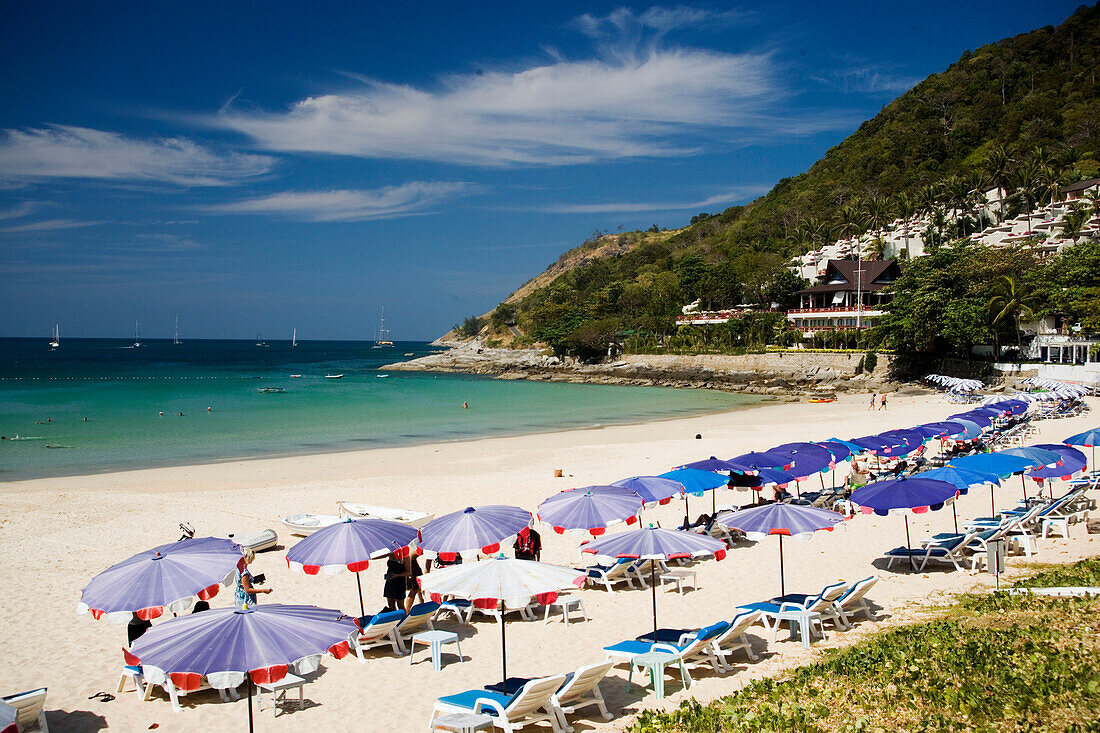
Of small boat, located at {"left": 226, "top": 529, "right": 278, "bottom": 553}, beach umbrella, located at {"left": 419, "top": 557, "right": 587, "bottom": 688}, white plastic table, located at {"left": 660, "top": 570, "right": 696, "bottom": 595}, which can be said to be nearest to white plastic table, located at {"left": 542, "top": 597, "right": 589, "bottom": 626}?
white plastic table, located at {"left": 660, "top": 570, "right": 696, "bottom": 595}

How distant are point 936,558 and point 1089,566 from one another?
7.45ft

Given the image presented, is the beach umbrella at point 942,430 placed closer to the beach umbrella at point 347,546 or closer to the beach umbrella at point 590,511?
the beach umbrella at point 590,511

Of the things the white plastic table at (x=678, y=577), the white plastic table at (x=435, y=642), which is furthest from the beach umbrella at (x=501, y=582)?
the white plastic table at (x=678, y=577)

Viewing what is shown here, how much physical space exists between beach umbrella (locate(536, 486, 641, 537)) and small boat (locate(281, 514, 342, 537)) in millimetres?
7276

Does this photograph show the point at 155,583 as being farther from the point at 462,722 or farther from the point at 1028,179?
the point at 1028,179

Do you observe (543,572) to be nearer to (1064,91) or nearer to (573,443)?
(573,443)

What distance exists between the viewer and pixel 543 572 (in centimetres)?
700

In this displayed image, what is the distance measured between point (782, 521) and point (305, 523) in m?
10.7

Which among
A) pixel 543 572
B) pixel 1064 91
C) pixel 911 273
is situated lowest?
pixel 543 572

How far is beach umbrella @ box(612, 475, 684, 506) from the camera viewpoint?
39.8 feet

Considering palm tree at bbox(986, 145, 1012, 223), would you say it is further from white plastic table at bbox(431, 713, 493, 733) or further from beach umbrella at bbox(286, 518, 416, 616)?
white plastic table at bbox(431, 713, 493, 733)

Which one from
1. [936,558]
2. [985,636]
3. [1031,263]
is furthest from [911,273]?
[985,636]

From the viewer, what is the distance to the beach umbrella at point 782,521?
9.11 meters

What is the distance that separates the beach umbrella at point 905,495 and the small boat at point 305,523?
1076 cm
